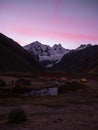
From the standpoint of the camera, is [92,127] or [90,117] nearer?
[92,127]

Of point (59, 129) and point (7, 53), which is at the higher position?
point (7, 53)

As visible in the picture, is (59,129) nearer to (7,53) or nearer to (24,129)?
(24,129)

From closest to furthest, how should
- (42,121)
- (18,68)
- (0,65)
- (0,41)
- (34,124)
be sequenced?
(34,124) < (42,121) < (0,65) < (18,68) < (0,41)

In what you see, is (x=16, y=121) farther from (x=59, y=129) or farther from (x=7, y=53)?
→ (x=7, y=53)

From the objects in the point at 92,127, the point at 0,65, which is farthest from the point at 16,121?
the point at 0,65

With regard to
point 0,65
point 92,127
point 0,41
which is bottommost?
point 92,127

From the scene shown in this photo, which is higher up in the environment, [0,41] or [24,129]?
[0,41]

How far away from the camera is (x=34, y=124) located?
19.9 meters

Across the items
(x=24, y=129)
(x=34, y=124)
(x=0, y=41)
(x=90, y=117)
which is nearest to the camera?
(x=24, y=129)

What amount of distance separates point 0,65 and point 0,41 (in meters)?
45.1

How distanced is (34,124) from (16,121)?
1.30 m

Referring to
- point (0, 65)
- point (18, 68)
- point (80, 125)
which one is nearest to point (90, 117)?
point (80, 125)

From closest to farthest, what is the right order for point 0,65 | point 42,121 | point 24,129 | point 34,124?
point 24,129 < point 34,124 < point 42,121 < point 0,65

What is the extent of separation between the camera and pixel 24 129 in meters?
18.4
